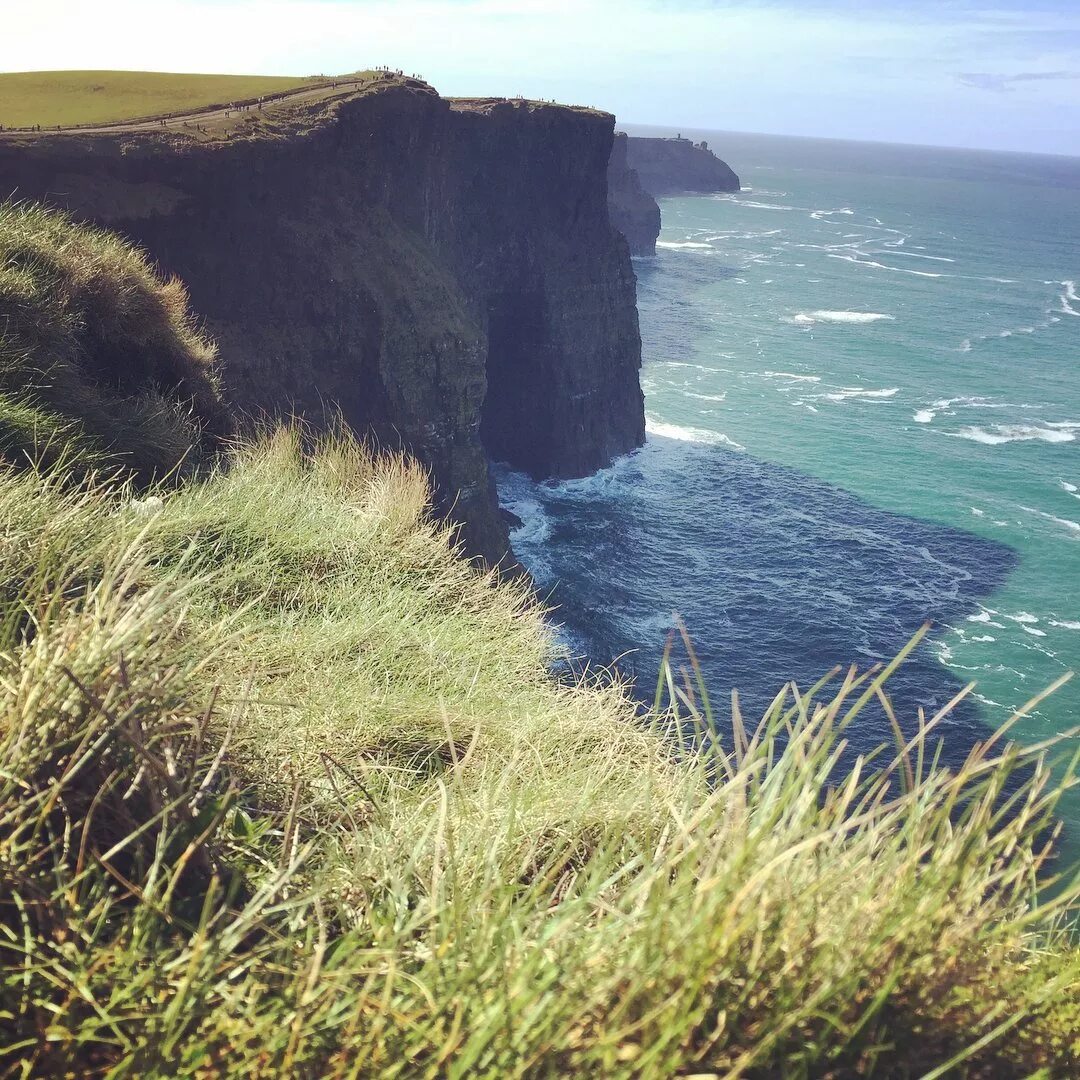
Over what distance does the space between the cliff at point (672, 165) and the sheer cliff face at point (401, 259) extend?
418 ft

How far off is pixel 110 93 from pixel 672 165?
15408cm

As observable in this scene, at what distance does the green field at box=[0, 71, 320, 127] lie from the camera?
4156 centimetres

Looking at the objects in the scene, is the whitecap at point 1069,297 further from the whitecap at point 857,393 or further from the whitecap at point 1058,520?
the whitecap at point 1058,520

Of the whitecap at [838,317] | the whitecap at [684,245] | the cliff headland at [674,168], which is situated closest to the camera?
the whitecap at [838,317]

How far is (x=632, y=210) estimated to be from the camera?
396 feet

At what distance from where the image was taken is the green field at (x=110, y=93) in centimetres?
4156

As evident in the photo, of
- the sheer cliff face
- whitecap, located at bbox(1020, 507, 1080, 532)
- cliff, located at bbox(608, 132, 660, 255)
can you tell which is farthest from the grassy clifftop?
cliff, located at bbox(608, 132, 660, 255)

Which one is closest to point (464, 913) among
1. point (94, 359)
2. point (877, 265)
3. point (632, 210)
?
point (94, 359)

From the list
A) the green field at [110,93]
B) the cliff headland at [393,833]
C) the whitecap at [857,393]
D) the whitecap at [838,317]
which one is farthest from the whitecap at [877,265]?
the cliff headland at [393,833]

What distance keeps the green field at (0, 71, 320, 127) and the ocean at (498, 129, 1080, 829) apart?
25.3m

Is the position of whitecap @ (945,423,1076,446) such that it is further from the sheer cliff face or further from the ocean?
the sheer cliff face

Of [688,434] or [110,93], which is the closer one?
[110,93]

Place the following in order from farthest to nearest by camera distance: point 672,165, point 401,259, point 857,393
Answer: point 672,165
point 857,393
point 401,259

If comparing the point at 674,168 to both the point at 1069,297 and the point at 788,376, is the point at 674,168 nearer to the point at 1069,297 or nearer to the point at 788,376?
the point at 1069,297
